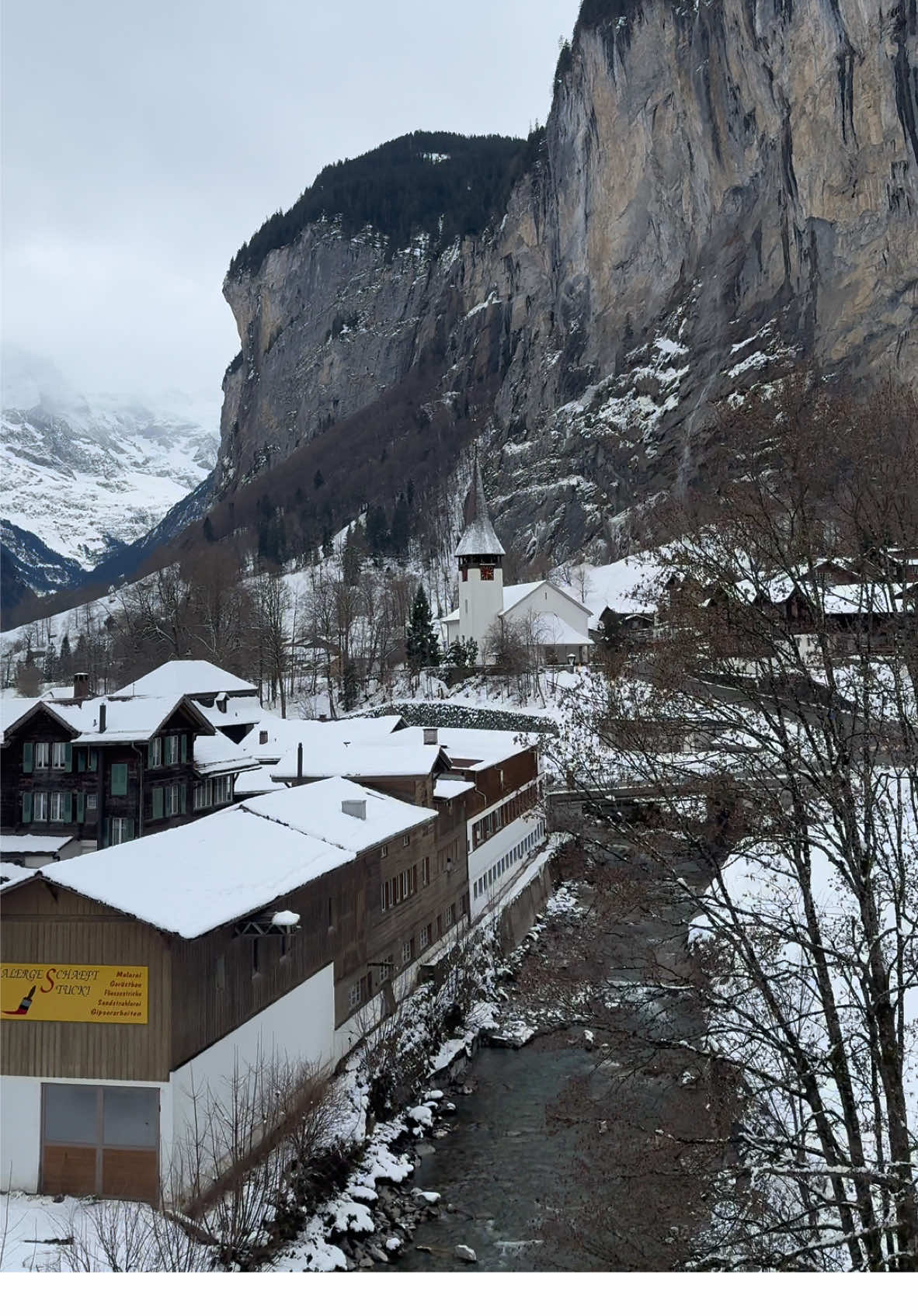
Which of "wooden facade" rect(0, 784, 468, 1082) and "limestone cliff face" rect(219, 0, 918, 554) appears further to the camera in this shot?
"limestone cliff face" rect(219, 0, 918, 554)

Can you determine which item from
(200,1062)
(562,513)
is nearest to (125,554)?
(562,513)

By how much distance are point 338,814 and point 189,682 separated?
77.2 feet

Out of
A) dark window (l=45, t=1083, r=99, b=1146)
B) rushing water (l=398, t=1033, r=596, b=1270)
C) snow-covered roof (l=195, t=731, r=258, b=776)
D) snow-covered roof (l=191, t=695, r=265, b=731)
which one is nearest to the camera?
dark window (l=45, t=1083, r=99, b=1146)

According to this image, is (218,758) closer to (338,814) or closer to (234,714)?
(234,714)

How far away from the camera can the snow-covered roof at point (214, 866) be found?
1095 centimetres

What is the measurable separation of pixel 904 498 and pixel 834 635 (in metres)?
1.18

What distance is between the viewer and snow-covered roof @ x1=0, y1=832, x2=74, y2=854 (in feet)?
85.9

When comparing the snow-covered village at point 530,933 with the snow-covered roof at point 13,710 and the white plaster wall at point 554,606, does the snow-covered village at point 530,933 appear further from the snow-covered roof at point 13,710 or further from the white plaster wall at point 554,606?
the white plaster wall at point 554,606

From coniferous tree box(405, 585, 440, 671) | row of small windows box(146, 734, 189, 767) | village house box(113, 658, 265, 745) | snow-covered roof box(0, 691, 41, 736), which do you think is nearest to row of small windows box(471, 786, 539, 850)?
row of small windows box(146, 734, 189, 767)

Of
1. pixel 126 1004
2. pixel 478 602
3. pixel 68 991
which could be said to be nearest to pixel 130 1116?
pixel 126 1004

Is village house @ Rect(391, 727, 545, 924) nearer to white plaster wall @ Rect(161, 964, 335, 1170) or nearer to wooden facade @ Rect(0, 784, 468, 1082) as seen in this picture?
white plaster wall @ Rect(161, 964, 335, 1170)

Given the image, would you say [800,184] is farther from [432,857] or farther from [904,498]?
[904,498]

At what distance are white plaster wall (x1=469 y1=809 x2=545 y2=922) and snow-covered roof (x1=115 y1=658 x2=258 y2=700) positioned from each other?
14.5 meters

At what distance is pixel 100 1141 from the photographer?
37.0ft
